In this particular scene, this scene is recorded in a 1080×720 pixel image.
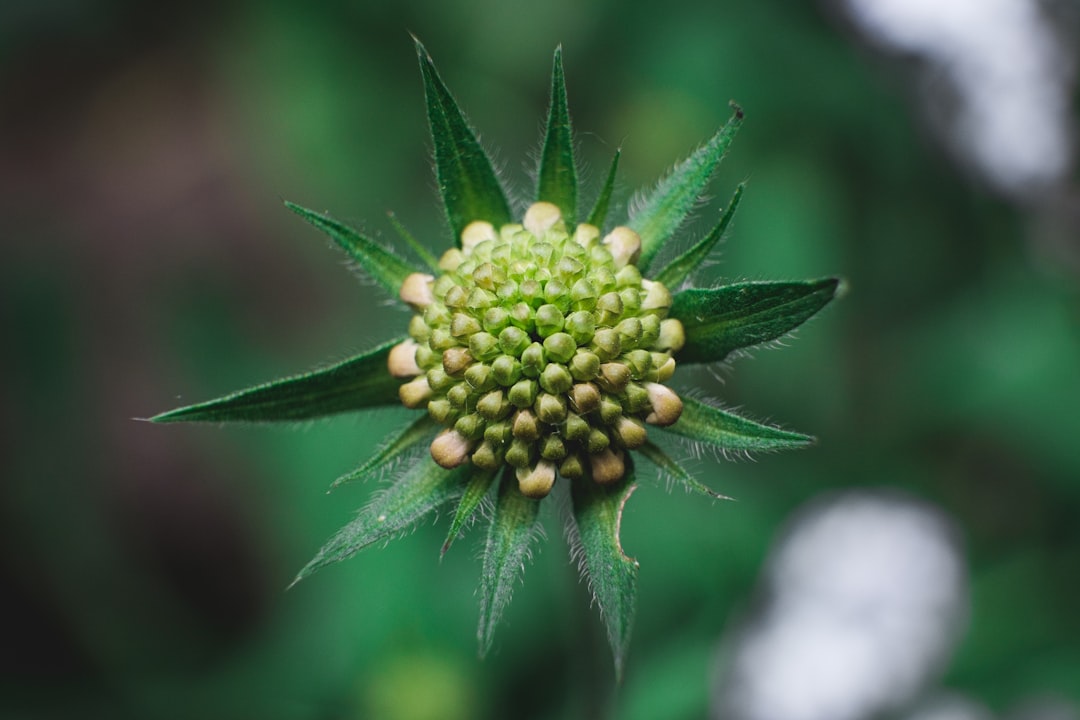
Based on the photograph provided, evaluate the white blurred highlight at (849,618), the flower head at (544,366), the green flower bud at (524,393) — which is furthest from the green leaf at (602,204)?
the white blurred highlight at (849,618)

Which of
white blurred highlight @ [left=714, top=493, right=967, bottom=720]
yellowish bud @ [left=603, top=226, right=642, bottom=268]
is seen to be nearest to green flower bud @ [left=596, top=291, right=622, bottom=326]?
yellowish bud @ [left=603, top=226, right=642, bottom=268]

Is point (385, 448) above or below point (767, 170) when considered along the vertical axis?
below

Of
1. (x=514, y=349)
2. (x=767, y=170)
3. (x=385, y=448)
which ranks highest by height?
(x=767, y=170)

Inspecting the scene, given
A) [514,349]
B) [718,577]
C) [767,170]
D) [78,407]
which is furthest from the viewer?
[78,407]

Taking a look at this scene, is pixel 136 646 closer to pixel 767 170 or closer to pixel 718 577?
pixel 718 577

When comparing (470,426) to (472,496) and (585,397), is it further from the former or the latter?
(585,397)

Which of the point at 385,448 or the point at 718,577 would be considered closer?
the point at 385,448

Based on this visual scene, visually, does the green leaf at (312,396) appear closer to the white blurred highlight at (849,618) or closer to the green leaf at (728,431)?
the green leaf at (728,431)

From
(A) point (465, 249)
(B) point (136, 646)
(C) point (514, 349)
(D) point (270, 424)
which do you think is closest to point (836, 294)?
(C) point (514, 349)

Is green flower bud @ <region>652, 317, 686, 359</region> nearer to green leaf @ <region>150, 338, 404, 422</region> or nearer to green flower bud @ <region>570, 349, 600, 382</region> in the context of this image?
green flower bud @ <region>570, 349, 600, 382</region>
